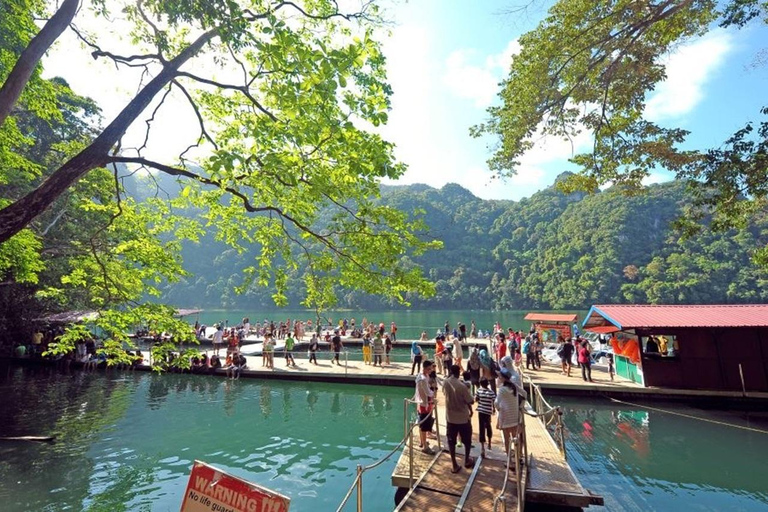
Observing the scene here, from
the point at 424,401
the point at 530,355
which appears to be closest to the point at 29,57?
the point at 424,401

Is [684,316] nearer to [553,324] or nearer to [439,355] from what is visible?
[439,355]

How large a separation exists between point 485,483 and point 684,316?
13255 mm

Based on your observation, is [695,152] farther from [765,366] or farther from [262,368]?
[262,368]

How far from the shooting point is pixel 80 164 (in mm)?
4652

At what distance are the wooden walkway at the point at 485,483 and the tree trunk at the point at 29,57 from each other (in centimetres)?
725

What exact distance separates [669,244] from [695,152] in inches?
3268

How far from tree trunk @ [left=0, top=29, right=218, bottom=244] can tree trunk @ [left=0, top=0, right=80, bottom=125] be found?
2.80 ft

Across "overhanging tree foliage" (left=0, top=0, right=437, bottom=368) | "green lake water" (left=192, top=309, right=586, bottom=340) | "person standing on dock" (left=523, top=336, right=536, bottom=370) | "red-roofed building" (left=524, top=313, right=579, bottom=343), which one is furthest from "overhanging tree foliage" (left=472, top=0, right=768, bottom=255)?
"green lake water" (left=192, top=309, right=586, bottom=340)

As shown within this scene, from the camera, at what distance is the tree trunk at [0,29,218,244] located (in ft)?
14.2

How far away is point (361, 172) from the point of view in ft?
14.8

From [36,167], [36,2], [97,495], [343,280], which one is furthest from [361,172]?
[36,167]

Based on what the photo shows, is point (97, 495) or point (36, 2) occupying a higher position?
point (36, 2)

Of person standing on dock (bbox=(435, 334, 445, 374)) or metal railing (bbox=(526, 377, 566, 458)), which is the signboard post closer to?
metal railing (bbox=(526, 377, 566, 458))

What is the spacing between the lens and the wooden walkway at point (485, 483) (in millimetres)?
5691
